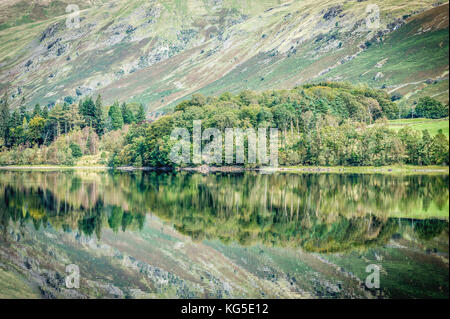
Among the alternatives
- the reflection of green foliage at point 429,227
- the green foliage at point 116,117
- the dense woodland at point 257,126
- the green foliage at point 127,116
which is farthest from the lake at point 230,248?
the green foliage at point 127,116

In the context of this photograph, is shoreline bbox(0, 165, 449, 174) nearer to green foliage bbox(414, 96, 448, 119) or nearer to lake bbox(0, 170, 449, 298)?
green foliage bbox(414, 96, 448, 119)

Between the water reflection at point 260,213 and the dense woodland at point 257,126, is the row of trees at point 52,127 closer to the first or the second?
the dense woodland at point 257,126

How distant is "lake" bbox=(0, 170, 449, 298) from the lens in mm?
18578

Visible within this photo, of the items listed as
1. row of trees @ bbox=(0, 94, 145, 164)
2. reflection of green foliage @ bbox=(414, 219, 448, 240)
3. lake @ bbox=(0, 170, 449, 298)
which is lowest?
lake @ bbox=(0, 170, 449, 298)

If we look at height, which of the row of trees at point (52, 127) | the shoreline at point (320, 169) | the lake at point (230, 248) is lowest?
the lake at point (230, 248)

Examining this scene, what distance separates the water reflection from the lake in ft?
0.35

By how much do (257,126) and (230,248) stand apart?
305 feet

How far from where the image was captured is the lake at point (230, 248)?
18.6 metres

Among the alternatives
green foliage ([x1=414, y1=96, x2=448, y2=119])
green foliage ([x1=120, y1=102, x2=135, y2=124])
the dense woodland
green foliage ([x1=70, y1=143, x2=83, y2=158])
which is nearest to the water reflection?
the dense woodland

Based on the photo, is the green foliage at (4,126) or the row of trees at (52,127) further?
the green foliage at (4,126)

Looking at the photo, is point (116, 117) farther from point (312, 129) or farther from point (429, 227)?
point (429, 227)

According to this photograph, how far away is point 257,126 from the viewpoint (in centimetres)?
11606

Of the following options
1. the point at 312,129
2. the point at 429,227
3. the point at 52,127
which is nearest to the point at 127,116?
the point at 52,127

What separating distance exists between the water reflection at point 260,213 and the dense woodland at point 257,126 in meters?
43.7
